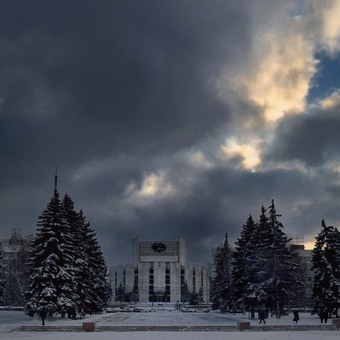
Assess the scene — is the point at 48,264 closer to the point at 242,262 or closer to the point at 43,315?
the point at 43,315

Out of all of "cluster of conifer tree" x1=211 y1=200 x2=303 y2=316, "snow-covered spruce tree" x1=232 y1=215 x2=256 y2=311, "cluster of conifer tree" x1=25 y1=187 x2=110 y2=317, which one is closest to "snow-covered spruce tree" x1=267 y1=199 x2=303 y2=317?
"cluster of conifer tree" x1=211 y1=200 x2=303 y2=316

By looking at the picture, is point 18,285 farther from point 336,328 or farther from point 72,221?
point 336,328

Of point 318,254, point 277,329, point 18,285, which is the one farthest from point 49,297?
point 18,285

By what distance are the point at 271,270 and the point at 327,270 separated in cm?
571

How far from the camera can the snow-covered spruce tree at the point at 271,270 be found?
52156 mm

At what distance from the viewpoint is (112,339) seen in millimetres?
30906

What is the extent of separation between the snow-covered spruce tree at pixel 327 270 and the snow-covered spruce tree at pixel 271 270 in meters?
2.96

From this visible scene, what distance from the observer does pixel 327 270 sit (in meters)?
52.1

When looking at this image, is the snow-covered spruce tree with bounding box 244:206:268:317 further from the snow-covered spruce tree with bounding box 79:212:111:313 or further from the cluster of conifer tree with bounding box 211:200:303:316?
the snow-covered spruce tree with bounding box 79:212:111:313

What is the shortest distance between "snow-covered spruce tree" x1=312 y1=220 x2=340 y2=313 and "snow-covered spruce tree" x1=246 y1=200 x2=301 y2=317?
296 centimetres

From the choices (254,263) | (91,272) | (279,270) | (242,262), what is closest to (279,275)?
(279,270)

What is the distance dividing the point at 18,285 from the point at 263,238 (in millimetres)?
55546

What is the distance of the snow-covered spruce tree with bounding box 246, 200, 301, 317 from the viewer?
171ft

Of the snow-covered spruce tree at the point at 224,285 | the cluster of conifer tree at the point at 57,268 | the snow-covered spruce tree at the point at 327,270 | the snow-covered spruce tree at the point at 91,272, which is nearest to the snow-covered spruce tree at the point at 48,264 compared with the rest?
the cluster of conifer tree at the point at 57,268
